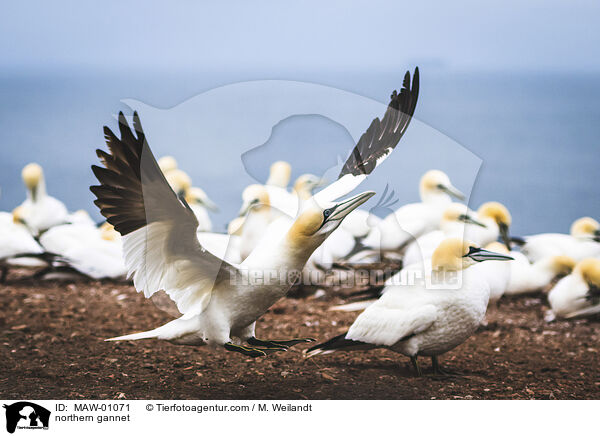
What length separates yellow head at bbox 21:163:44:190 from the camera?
2543 mm

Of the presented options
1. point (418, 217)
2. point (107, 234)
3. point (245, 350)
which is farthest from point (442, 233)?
point (107, 234)

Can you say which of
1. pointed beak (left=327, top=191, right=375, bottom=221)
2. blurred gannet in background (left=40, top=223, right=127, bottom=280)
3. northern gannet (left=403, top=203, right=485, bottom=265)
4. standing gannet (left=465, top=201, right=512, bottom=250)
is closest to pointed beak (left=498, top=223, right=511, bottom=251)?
standing gannet (left=465, top=201, right=512, bottom=250)

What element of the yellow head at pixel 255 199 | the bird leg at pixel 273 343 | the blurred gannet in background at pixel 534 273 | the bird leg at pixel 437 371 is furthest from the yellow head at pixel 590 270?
the yellow head at pixel 255 199

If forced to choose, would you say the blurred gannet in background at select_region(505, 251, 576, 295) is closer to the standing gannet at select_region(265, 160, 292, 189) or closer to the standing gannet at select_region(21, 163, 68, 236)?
the standing gannet at select_region(265, 160, 292, 189)

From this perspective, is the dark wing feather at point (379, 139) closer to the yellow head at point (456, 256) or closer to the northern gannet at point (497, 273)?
the yellow head at point (456, 256)

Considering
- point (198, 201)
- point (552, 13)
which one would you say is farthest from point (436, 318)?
point (552, 13)

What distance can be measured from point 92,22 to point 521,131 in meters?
1.54

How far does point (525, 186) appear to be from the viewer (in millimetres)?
2490

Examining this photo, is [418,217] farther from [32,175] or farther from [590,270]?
[32,175]

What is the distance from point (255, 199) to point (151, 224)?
0.38 metres

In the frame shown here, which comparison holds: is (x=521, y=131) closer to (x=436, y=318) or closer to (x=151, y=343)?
(x=436, y=318)

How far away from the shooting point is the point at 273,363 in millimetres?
2279

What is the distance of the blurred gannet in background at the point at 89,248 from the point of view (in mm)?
2641

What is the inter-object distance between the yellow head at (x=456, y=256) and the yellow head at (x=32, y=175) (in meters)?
1.46
